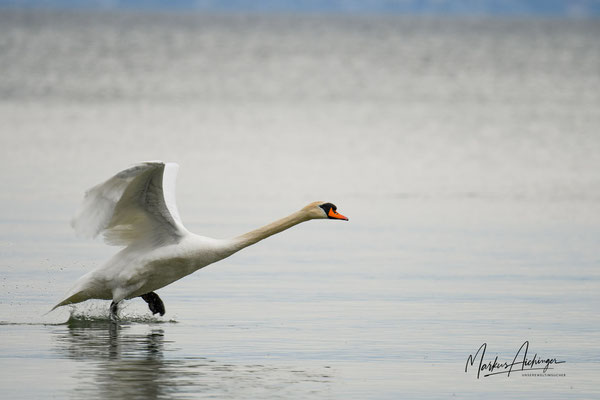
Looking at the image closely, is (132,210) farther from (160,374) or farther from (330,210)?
(160,374)

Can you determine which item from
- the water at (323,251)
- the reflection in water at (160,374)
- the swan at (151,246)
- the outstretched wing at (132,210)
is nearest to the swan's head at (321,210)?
the swan at (151,246)

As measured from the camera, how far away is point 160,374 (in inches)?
453

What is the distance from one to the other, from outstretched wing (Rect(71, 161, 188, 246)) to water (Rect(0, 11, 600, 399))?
785mm

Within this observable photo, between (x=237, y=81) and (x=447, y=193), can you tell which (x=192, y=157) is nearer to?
(x=447, y=193)

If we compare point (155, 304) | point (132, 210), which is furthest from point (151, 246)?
point (155, 304)

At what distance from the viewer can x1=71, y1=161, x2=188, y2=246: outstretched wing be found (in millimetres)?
13305

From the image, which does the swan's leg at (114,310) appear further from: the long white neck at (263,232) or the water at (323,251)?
the long white neck at (263,232)

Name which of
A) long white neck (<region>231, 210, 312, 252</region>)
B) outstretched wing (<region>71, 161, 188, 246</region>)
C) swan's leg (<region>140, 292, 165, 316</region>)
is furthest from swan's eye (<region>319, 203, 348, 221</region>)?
swan's leg (<region>140, 292, 165, 316</region>)

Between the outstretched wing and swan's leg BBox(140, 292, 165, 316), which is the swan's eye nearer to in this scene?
the outstretched wing

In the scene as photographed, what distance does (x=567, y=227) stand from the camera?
66.9ft

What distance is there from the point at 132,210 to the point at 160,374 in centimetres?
299

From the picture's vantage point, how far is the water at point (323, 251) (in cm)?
1178

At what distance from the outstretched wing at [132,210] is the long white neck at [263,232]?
2.04 ft

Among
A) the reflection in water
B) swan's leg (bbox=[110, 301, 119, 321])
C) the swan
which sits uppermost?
the swan
